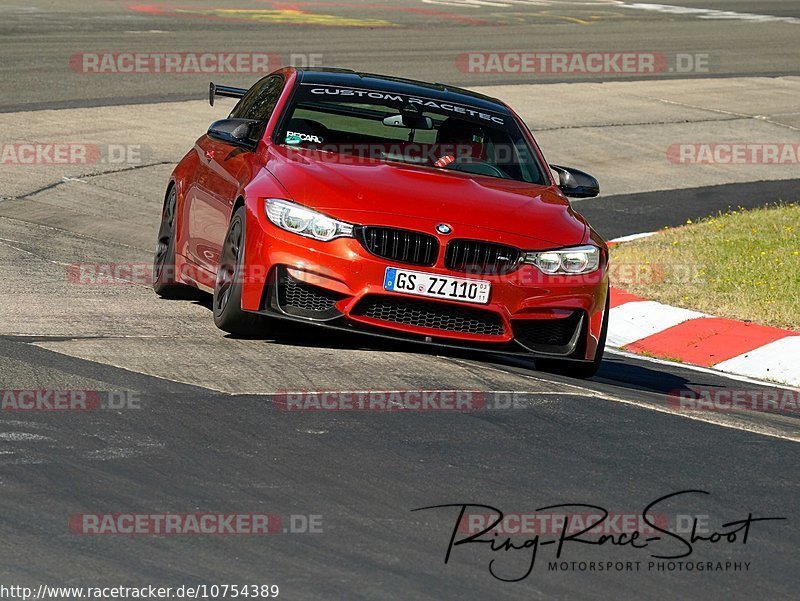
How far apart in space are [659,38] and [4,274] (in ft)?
78.4

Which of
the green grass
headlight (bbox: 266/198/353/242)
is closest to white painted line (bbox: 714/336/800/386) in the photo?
the green grass

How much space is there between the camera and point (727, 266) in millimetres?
12219

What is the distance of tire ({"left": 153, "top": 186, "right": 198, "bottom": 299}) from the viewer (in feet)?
31.1

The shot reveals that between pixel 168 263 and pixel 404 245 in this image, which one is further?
pixel 168 263

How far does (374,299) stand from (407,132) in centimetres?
188

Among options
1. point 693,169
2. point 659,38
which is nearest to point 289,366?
point 693,169

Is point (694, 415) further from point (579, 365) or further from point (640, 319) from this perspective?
point (640, 319)

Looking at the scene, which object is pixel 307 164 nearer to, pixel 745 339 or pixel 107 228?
pixel 745 339

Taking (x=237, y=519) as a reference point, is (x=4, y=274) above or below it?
below

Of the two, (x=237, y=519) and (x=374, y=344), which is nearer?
(x=237, y=519)

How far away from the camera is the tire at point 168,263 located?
947 centimetres

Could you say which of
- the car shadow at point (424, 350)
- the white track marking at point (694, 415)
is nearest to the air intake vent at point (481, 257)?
the car shadow at point (424, 350)

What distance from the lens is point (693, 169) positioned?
1786 centimetres

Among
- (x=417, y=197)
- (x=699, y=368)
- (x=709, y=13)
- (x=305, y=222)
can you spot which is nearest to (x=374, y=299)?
(x=305, y=222)
